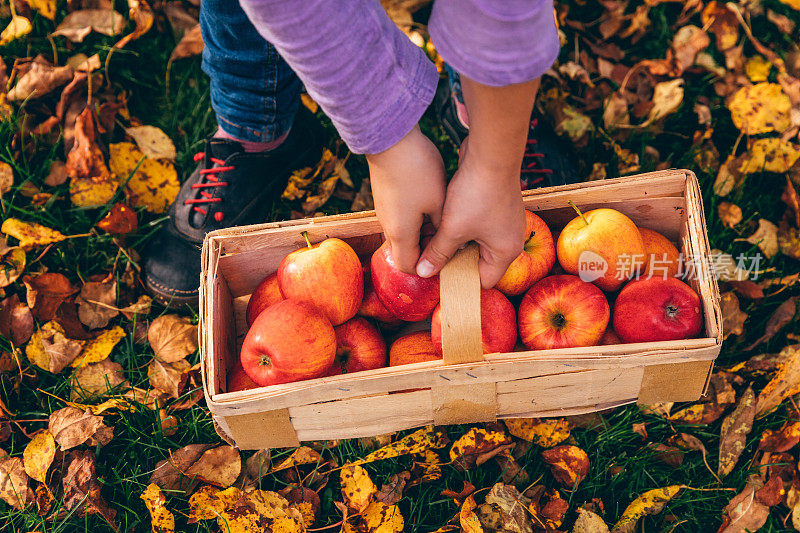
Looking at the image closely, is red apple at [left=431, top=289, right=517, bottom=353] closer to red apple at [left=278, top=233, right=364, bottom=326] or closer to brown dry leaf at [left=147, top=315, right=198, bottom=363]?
red apple at [left=278, top=233, right=364, bottom=326]

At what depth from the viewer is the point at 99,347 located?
73.7 inches

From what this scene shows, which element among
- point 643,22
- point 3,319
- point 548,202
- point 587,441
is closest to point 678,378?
point 587,441

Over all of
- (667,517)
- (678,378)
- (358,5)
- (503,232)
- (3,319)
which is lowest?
(667,517)

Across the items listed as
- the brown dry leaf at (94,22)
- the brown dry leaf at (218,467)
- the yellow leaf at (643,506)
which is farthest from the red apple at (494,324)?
the brown dry leaf at (94,22)

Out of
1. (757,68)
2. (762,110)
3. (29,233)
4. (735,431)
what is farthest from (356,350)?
(757,68)

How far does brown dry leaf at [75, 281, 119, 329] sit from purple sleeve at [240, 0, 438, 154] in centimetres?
130

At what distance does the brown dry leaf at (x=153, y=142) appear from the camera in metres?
2.19

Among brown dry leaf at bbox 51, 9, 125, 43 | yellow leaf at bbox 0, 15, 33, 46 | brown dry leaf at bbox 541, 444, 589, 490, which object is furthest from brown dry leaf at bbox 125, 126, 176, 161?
brown dry leaf at bbox 541, 444, 589, 490

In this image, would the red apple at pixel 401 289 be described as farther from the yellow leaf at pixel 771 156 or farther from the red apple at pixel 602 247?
the yellow leaf at pixel 771 156

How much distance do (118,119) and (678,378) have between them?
85.0 inches

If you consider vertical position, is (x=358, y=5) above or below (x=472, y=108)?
above

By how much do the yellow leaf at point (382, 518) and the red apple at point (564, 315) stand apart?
60 centimetres

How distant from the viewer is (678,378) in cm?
143

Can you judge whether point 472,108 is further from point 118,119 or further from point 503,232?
point 118,119
